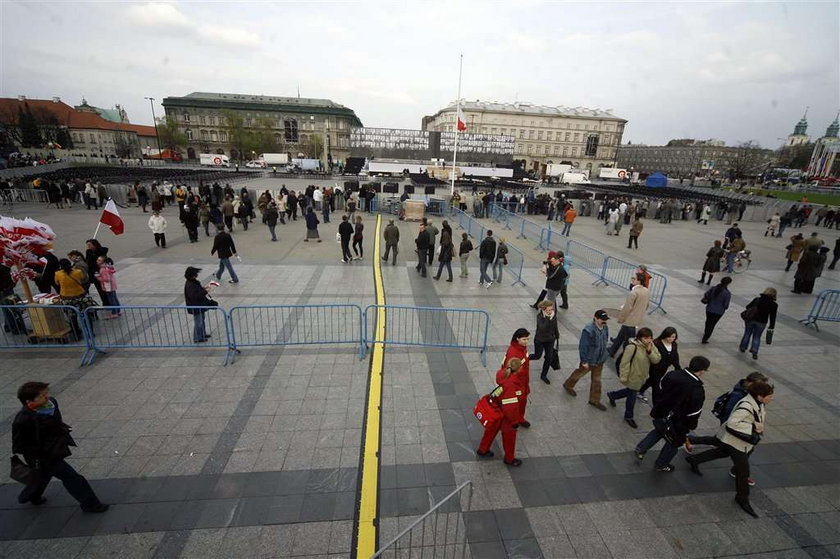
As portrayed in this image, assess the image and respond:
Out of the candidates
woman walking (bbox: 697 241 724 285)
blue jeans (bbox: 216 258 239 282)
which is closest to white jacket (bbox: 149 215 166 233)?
blue jeans (bbox: 216 258 239 282)

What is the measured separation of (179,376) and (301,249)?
30.9 feet

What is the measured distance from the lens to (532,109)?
107312 millimetres

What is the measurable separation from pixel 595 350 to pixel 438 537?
11.7 feet

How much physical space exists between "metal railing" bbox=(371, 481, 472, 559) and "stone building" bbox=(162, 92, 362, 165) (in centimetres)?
9534

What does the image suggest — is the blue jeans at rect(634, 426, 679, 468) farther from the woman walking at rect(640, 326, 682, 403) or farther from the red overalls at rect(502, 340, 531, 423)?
the red overalls at rect(502, 340, 531, 423)

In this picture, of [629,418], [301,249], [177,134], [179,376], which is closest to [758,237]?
[629,418]

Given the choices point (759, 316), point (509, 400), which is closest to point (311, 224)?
point (509, 400)

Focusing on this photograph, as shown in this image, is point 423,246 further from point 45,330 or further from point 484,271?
point 45,330

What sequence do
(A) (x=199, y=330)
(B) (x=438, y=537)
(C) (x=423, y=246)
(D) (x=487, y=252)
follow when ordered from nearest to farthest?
(B) (x=438, y=537)
(A) (x=199, y=330)
(D) (x=487, y=252)
(C) (x=423, y=246)

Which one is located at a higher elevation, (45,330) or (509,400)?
(509,400)

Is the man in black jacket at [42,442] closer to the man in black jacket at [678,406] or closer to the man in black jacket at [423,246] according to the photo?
the man in black jacket at [678,406]

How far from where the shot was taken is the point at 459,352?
766cm

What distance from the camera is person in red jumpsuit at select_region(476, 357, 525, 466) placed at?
4504mm

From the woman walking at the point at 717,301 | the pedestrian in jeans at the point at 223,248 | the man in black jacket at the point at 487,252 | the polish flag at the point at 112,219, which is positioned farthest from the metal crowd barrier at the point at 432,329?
the polish flag at the point at 112,219
